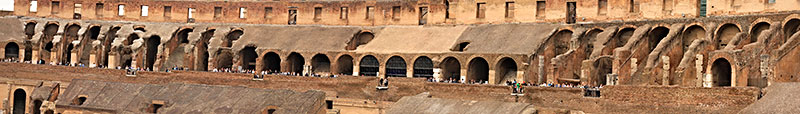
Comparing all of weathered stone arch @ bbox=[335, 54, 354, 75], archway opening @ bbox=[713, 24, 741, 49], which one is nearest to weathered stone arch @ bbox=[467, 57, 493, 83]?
weathered stone arch @ bbox=[335, 54, 354, 75]

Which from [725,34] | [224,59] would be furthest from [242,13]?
[725,34]

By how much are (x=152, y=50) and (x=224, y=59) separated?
22.9 feet

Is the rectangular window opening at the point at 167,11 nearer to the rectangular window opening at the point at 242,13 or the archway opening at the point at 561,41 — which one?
the rectangular window opening at the point at 242,13

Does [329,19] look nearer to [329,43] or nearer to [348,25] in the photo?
[348,25]

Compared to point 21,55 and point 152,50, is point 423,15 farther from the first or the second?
point 21,55

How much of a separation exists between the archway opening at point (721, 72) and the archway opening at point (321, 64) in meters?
23.8

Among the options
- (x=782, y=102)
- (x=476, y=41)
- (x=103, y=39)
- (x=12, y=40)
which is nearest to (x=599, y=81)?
(x=476, y=41)

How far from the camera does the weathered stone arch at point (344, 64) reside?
5303cm

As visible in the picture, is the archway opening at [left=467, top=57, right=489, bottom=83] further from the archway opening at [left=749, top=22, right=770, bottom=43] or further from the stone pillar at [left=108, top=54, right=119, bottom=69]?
the stone pillar at [left=108, top=54, right=119, bottom=69]

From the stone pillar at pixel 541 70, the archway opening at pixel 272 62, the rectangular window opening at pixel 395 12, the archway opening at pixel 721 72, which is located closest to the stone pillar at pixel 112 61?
the archway opening at pixel 272 62

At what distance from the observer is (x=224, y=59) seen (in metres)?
56.9

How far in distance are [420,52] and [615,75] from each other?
12881mm

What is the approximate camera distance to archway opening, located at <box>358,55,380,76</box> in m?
51.9

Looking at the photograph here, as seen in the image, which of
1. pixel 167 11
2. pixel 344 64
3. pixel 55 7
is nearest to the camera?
pixel 344 64
